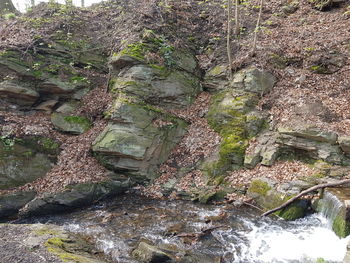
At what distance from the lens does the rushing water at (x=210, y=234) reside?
22.1ft

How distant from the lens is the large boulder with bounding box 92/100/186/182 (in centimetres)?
1104

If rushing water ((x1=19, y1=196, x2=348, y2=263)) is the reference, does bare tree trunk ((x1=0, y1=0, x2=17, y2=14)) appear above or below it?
above

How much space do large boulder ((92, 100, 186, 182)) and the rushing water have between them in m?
1.97

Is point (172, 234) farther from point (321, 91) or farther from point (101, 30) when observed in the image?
point (101, 30)

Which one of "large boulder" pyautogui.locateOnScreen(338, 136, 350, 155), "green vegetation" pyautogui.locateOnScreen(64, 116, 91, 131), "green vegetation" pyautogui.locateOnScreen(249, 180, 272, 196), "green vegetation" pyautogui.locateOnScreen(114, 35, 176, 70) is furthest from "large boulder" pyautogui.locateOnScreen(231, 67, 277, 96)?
"green vegetation" pyautogui.locateOnScreen(64, 116, 91, 131)

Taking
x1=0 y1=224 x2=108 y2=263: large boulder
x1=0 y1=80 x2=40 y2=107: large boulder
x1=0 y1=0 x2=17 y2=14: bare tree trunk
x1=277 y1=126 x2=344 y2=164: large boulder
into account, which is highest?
x1=0 y1=0 x2=17 y2=14: bare tree trunk

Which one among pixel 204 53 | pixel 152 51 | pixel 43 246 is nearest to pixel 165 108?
pixel 152 51

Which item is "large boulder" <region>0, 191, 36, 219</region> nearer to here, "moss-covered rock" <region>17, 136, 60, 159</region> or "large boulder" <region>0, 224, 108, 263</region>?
"moss-covered rock" <region>17, 136, 60, 159</region>

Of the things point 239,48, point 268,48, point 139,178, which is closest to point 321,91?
point 268,48

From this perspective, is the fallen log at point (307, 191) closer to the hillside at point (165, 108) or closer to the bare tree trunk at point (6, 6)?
the hillside at point (165, 108)

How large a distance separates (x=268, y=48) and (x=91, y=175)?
11465 millimetres

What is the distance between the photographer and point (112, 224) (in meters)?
8.49

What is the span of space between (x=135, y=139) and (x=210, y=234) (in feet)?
17.5

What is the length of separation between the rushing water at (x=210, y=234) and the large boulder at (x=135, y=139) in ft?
6.45
